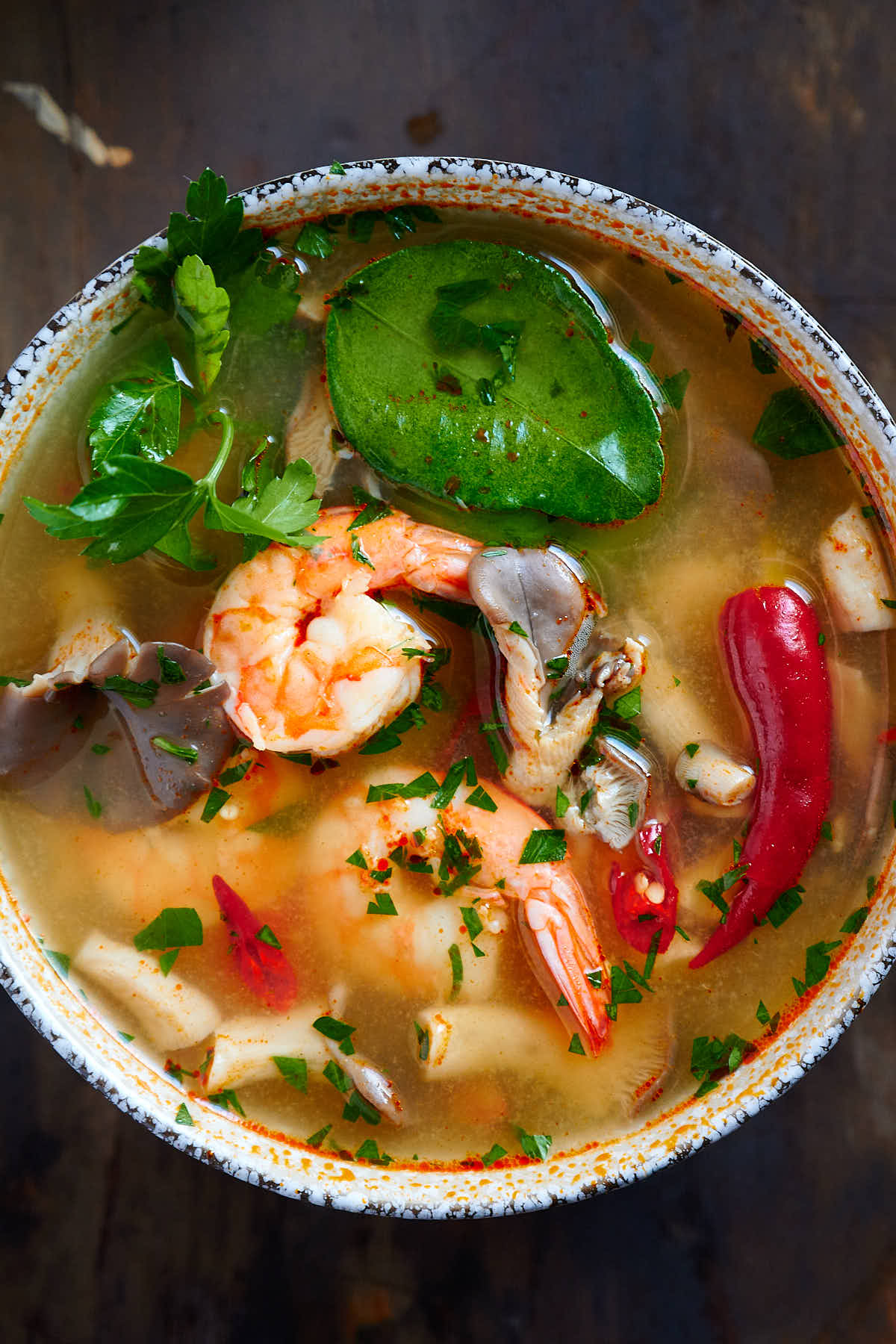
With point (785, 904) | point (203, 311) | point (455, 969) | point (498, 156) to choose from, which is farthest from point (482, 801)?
point (498, 156)

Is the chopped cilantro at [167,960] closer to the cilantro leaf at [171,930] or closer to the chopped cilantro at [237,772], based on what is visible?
the cilantro leaf at [171,930]

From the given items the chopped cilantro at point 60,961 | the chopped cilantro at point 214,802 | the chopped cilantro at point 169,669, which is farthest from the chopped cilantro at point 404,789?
the chopped cilantro at point 60,961

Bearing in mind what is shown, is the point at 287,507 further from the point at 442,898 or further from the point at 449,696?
the point at 442,898

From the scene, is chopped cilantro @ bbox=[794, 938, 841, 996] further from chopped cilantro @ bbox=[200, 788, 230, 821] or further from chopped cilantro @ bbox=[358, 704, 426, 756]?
chopped cilantro @ bbox=[200, 788, 230, 821]

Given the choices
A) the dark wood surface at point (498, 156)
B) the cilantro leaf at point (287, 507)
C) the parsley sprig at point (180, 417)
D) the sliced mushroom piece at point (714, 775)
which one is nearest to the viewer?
the parsley sprig at point (180, 417)
